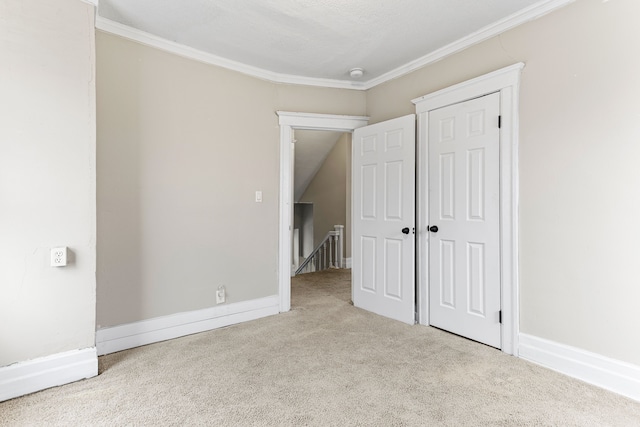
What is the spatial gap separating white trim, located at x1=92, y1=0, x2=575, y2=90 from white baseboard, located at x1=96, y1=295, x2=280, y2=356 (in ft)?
7.45

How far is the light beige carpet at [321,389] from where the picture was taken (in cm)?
168

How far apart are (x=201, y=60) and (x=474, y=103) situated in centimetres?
240

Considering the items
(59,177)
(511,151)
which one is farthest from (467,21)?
(59,177)

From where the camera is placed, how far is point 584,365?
2.06 m

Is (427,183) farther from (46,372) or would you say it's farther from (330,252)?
(330,252)

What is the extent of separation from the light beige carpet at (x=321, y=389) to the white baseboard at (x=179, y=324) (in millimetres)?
101

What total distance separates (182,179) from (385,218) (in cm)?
196

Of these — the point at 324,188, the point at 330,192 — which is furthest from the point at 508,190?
the point at 324,188

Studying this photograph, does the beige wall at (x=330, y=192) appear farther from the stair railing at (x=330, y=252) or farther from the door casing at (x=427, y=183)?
the door casing at (x=427, y=183)

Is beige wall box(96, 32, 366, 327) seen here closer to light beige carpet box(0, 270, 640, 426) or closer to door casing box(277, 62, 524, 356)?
door casing box(277, 62, 524, 356)

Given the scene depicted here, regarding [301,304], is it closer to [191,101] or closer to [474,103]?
[191,101]

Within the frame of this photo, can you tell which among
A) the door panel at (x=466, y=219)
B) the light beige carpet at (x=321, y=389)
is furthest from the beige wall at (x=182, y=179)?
the door panel at (x=466, y=219)

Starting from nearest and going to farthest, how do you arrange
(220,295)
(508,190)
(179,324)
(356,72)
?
(508,190) < (179,324) < (220,295) < (356,72)

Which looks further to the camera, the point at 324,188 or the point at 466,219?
the point at 324,188
